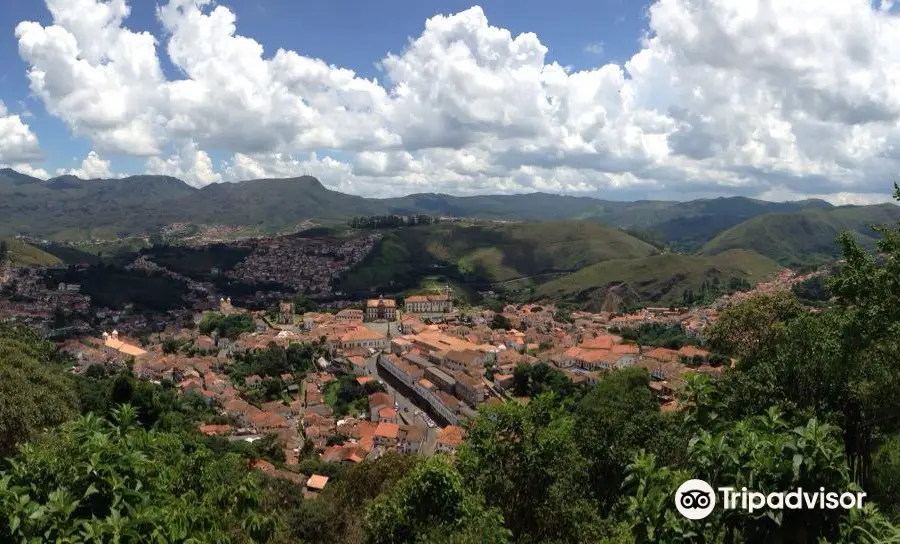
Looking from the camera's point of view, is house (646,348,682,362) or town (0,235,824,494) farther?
house (646,348,682,362)

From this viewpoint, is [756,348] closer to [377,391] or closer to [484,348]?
[377,391]

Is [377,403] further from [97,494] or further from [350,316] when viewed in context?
[350,316]

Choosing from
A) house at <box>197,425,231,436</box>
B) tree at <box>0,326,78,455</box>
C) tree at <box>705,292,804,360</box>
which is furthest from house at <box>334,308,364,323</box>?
tree at <box>705,292,804,360</box>

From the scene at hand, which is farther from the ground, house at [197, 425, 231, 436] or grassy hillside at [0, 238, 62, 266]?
grassy hillside at [0, 238, 62, 266]

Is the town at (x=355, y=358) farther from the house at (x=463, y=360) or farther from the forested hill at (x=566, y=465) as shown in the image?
the forested hill at (x=566, y=465)

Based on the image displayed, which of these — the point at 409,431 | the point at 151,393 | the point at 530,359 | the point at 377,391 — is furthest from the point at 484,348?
the point at 151,393

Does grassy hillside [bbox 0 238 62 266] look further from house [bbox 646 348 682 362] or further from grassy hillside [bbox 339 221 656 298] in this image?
house [bbox 646 348 682 362]
